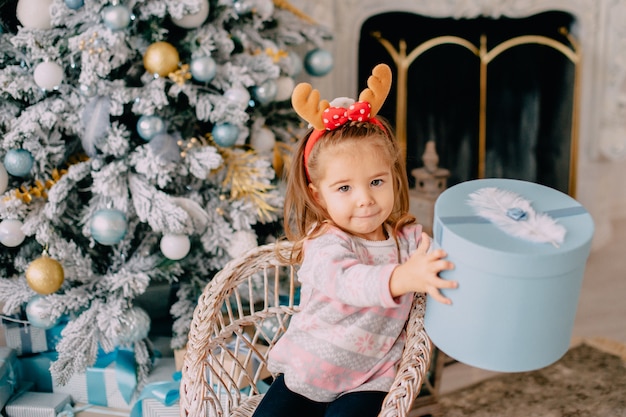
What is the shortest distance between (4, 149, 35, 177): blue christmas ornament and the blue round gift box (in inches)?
47.6

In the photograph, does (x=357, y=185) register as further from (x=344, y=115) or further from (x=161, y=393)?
(x=161, y=393)

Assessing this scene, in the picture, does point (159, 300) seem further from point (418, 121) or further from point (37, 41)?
point (418, 121)

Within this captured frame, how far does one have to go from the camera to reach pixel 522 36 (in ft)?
10.0

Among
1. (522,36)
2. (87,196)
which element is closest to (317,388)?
(87,196)

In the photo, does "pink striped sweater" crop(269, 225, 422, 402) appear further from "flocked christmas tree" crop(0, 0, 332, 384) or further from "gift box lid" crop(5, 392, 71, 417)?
"gift box lid" crop(5, 392, 71, 417)

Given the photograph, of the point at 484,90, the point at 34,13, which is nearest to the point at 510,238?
the point at 34,13

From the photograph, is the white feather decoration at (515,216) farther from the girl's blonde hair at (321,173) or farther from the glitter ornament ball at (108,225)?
the glitter ornament ball at (108,225)

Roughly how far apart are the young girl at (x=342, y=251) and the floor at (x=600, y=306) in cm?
88

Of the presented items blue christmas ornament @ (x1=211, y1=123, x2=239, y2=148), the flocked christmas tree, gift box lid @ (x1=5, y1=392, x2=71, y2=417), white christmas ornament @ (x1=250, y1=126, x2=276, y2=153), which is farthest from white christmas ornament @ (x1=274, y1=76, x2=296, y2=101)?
gift box lid @ (x1=5, y1=392, x2=71, y2=417)

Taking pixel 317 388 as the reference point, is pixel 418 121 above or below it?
above

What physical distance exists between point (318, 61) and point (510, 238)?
1.34 m

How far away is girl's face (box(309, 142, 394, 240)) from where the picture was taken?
1.22 m

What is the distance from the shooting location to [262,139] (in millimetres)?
1961

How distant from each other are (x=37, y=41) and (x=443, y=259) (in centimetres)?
128
